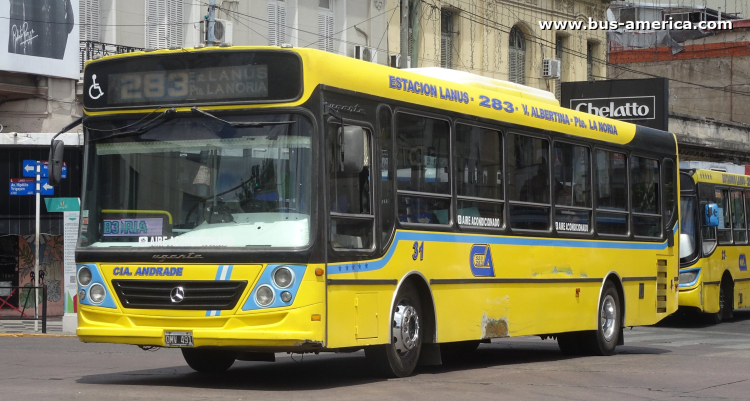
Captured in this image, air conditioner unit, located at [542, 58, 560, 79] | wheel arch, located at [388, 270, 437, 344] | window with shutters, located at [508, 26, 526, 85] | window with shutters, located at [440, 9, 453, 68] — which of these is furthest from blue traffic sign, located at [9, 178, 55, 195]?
air conditioner unit, located at [542, 58, 560, 79]

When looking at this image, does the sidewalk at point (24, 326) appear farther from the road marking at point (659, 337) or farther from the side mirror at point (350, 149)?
the side mirror at point (350, 149)

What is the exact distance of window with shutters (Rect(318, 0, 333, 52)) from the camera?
101ft

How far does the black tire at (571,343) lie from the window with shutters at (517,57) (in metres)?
22.0

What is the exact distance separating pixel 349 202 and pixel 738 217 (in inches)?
638

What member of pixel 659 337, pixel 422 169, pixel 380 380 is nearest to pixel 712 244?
pixel 659 337

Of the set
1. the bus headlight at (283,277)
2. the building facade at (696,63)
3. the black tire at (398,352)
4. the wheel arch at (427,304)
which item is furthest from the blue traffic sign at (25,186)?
the building facade at (696,63)

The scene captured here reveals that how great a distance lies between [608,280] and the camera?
15.9m

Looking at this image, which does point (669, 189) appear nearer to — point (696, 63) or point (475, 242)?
point (475, 242)

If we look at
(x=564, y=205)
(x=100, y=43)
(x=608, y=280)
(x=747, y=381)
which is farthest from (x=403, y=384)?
(x=100, y=43)

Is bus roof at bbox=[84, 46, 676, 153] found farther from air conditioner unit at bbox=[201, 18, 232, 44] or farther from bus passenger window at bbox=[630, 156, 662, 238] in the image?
air conditioner unit at bbox=[201, 18, 232, 44]

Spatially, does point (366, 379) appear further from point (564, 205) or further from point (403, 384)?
point (564, 205)

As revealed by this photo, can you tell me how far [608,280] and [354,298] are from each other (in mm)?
6121

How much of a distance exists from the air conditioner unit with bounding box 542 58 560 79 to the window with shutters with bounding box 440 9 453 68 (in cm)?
452

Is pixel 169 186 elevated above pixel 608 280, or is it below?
above
